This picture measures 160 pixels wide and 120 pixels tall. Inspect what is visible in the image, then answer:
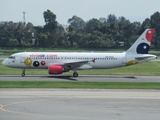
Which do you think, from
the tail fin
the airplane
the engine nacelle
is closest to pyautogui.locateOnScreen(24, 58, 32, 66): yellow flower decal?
the airplane

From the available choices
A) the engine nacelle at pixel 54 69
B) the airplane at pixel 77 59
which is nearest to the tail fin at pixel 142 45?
the airplane at pixel 77 59

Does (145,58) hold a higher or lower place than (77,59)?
higher

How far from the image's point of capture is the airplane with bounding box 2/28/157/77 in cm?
4791

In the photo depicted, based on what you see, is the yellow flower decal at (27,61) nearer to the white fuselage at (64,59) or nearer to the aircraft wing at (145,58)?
the white fuselage at (64,59)

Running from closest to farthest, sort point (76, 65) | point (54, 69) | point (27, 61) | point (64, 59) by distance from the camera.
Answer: point (54, 69) < point (27, 61) < point (76, 65) < point (64, 59)

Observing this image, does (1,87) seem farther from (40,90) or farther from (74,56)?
(74,56)

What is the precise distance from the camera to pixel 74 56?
49.0 m

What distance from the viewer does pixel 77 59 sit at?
48969 mm

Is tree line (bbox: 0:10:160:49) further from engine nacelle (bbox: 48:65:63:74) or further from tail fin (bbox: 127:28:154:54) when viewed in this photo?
engine nacelle (bbox: 48:65:63:74)

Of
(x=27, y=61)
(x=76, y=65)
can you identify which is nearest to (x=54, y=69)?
(x=76, y=65)

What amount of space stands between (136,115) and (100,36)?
98511mm

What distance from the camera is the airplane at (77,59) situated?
157ft

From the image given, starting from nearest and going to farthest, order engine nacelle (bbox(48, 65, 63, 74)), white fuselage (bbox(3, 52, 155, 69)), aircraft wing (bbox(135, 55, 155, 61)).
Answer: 1. engine nacelle (bbox(48, 65, 63, 74))
2. aircraft wing (bbox(135, 55, 155, 61))
3. white fuselage (bbox(3, 52, 155, 69))

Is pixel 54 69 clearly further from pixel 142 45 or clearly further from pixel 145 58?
pixel 142 45
